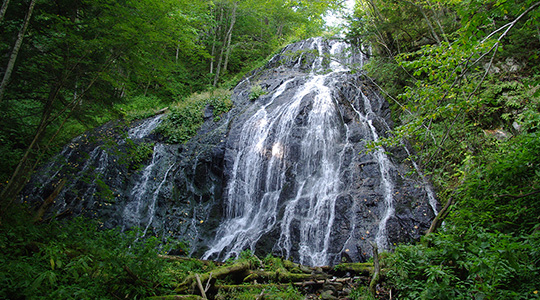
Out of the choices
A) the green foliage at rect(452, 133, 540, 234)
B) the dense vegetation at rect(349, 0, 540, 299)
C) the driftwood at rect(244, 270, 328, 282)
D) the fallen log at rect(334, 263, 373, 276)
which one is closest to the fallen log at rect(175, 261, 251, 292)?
the driftwood at rect(244, 270, 328, 282)

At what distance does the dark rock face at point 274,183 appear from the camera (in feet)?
23.2

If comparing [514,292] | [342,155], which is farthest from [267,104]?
[514,292]

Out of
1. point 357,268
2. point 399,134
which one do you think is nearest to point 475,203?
point 399,134

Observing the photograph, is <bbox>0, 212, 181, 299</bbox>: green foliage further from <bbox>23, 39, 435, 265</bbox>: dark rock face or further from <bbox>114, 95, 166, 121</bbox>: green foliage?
<bbox>114, 95, 166, 121</bbox>: green foliage

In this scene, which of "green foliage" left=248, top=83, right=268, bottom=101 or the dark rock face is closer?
the dark rock face

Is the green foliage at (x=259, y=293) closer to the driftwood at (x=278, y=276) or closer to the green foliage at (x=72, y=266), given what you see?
the driftwood at (x=278, y=276)

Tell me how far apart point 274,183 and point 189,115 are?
5.91 m

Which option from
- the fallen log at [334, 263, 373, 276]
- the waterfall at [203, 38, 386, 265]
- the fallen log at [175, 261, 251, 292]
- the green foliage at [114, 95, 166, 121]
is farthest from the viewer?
the green foliage at [114, 95, 166, 121]

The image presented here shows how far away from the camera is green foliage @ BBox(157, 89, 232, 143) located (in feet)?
37.3

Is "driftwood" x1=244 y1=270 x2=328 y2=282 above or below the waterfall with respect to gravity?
below

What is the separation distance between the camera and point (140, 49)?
16.6 ft

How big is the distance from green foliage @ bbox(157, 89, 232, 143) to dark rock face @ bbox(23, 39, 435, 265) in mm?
459

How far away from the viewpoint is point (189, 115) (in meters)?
12.2

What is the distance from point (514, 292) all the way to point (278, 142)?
7.72 meters
